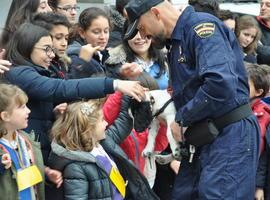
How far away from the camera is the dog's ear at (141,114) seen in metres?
3.56

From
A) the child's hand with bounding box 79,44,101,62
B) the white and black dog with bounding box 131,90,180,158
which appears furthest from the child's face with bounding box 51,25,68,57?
the white and black dog with bounding box 131,90,180,158

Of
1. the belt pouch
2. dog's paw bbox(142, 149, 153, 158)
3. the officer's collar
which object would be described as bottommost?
dog's paw bbox(142, 149, 153, 158)

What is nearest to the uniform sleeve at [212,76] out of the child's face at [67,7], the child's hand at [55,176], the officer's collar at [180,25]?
the officer's collar at [180,25]

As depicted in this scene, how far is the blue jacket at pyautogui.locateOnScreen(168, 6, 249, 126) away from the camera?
291 cm

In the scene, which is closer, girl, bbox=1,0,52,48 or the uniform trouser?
the uniform trouser

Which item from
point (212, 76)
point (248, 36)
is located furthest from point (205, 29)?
point (248, 36)

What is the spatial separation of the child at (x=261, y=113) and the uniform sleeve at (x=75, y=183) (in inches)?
55.4

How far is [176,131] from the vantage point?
3.31m

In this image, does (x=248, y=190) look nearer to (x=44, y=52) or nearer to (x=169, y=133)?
(x=169, y=133)

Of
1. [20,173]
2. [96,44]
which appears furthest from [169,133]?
[96,44]

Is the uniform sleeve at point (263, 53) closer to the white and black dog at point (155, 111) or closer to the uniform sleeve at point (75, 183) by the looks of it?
the white and black dog at point (155, 111)

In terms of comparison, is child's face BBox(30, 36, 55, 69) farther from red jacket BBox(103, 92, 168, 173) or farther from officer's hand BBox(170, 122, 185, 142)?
officer's hand BBox(170, 122, 185, 142)

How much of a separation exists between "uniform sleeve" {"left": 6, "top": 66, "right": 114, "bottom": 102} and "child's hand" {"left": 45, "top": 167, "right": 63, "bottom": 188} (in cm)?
44

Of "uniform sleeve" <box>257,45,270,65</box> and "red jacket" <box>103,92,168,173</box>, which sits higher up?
"uniform sleeve" <box>257,45,270,65</box>
